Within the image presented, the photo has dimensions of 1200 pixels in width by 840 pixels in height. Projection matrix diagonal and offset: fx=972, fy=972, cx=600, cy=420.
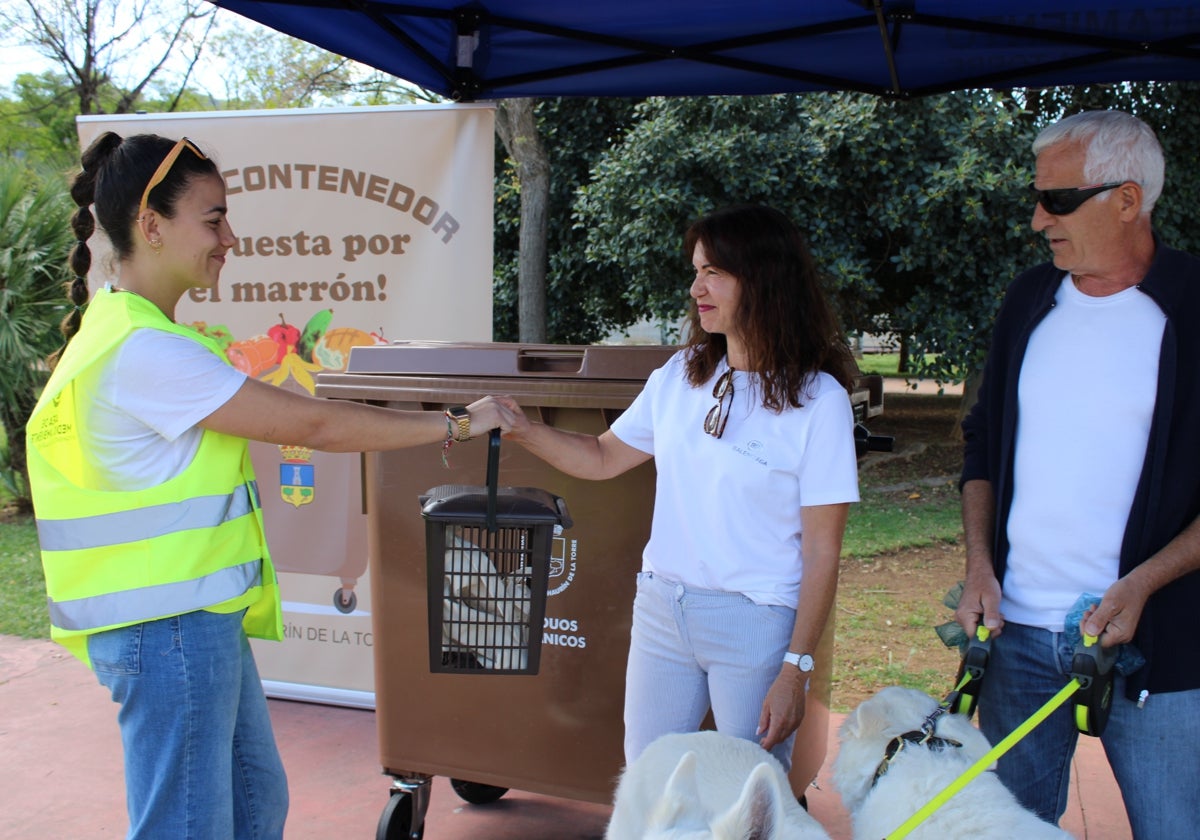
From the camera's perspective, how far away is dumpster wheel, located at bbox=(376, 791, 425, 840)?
3.04 meters

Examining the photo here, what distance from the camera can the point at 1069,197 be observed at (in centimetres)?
208

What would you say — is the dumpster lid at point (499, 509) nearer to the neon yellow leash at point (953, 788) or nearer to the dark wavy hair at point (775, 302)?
the dark wavy hair at point (775, 302)

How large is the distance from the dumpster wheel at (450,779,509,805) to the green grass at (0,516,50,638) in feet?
11.1

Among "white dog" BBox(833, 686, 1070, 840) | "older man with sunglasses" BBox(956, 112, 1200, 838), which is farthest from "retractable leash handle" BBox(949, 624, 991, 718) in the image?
"white dog" BBox(833, 686, 1070, 840)

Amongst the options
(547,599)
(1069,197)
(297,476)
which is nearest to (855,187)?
(297,476)

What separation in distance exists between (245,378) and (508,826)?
209cm

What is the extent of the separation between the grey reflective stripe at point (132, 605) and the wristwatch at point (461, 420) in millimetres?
660

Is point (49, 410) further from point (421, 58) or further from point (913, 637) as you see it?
point (913, 637)

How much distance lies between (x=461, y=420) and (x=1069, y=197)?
1459 millimetres

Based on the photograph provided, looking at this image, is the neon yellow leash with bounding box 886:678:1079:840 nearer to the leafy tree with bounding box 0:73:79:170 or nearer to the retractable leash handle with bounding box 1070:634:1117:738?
the retractable leash handle with bounding box 1070:634:1117:738

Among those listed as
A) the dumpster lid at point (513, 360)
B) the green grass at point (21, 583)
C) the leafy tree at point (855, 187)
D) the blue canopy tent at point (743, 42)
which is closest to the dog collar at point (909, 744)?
the dumpster lid at point (513, 360)

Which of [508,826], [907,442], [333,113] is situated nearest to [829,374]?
[508,826]

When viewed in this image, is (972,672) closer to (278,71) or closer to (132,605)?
(132,605)

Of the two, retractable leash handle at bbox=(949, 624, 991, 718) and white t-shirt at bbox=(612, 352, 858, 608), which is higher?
white t-shirt at bbox=(612, 352, 858, 608)
